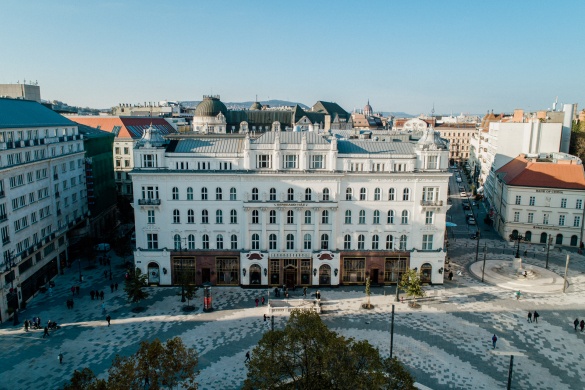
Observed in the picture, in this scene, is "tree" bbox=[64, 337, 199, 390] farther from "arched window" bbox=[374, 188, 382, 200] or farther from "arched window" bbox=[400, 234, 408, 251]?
"arched window" bbox=[400, 234, 408, 251]

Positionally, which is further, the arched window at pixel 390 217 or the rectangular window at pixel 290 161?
Answer: the arched window at pixel 390 217

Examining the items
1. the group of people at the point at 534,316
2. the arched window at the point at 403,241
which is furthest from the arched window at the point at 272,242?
the group of people at the point at 534,316

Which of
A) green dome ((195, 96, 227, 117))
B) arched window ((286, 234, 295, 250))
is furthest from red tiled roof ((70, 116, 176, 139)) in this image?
arched window ((286, 234, 295, 250))

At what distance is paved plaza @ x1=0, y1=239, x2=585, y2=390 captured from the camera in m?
42.8

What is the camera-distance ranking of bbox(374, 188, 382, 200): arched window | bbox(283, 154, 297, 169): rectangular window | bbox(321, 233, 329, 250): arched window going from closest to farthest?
1. bbox(283, 154, 297, 169): rectangular window
2. bbox(374, 188, 382, 200): arched window
3. bbox(321, 233, 329, 250): arched window

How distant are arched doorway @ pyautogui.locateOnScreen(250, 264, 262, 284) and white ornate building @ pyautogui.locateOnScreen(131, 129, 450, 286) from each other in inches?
5.7

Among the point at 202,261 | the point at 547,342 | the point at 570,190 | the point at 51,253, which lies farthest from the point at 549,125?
the point at 51,253

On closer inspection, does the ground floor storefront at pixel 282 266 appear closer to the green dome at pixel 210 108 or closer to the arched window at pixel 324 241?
the arched window at pixel 324 241

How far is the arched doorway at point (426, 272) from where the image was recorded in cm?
6438

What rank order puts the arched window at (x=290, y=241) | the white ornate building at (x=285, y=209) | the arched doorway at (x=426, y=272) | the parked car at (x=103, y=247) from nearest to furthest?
the white ornate building at (x=285, y=209) < the arched window at (x=290, y=241) < the arched doorway at (x=426, y=272) < the parked car at (x=103, y=247)

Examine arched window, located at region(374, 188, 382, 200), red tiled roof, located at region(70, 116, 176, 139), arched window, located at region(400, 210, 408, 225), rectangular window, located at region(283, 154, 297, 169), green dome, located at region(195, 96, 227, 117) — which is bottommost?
arched window, located at region(400, 210, 408, 225)

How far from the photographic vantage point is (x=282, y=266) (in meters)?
63.4

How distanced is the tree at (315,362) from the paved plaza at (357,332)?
15442 millimetres

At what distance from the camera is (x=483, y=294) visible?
62.1 metres
